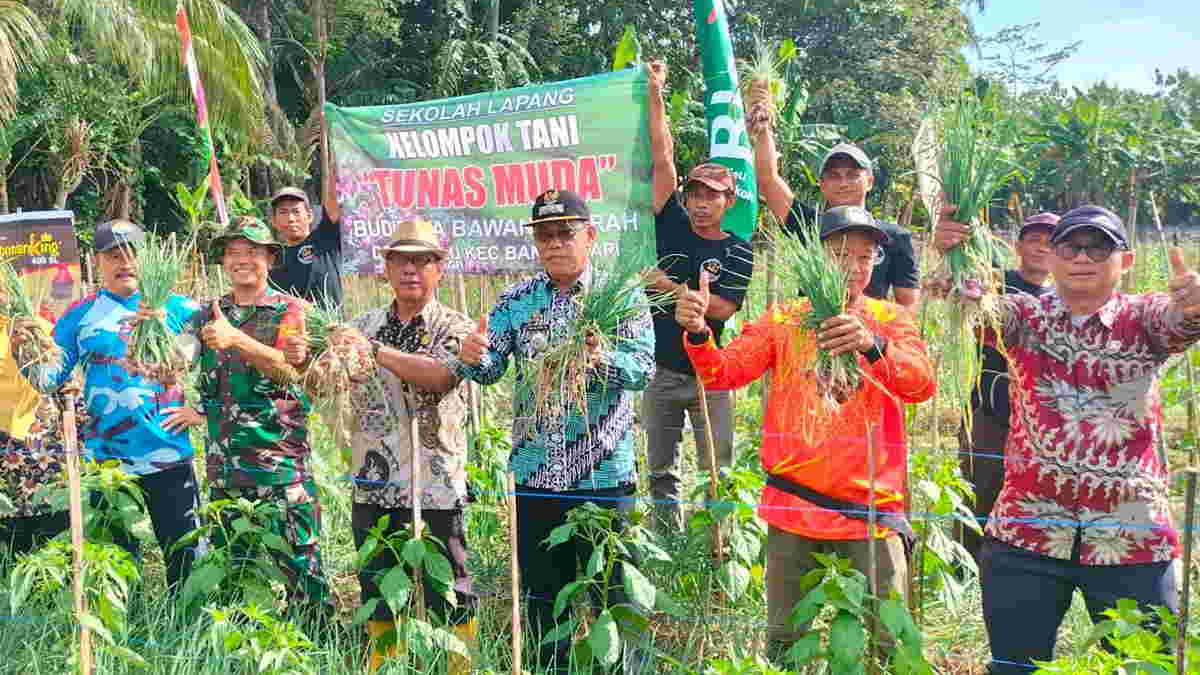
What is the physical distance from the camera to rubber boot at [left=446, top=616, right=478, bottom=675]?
2.91 meters

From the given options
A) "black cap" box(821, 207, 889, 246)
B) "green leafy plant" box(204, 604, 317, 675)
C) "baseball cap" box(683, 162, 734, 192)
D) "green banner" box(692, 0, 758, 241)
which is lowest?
"green leafy plant" box(204, 604, 317, 675)

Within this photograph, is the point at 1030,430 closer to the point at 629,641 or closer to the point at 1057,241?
the point at 1057,241

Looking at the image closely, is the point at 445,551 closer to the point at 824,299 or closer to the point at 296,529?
the point at 296,529

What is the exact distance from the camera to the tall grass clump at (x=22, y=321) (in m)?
3.14

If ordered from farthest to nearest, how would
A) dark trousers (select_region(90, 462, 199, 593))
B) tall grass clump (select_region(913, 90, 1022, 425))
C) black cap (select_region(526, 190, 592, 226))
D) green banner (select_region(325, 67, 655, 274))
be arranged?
green banner (select_region(325, 67, 655, 274))
dark trousers (select_region(90, 462, 199, 593))
black cap (select_region(526, 190, 592, 226))
tall grass clump (select_region(913, 90, 1022, 425))

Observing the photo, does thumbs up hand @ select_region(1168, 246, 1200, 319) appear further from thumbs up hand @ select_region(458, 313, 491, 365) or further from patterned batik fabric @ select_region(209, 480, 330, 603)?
patterned batik fabric @ select_region(209, 480, 330, 603)

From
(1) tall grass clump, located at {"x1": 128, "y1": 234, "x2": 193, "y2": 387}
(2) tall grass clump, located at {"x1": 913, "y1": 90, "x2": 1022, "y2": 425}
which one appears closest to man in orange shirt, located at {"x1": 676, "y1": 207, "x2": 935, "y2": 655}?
(2) tall grass clump, located at {"x1": 913, "y1": 90, "x2": 1022, "y2": 425}

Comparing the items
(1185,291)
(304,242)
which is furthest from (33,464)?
(1185,291)

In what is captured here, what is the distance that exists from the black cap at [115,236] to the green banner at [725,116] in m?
2.14

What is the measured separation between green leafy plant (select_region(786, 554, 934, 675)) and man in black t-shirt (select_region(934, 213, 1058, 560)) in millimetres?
1214

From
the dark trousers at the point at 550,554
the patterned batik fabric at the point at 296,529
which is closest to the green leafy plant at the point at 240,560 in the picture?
the patterned batik fabric at the point at 296,529

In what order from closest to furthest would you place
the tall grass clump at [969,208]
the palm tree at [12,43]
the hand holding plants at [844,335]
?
1. the hand holding plants at [844,335]
2. the tall grass clump at [969,208]
3. the palm tree at [12,43]

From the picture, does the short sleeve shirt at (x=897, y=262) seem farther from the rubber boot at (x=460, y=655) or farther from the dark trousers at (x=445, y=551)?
the rubber boot at (x=460, y=655)

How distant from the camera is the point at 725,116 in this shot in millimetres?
3686
